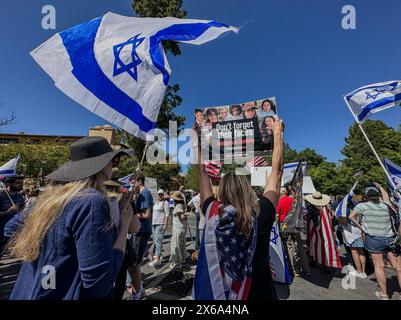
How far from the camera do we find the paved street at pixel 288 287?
180 inches

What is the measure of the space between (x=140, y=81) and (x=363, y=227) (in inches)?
191

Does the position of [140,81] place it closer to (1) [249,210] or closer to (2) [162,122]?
(1) [249,210]

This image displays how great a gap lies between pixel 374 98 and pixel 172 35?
5.30 meters

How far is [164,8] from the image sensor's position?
15.7 metres

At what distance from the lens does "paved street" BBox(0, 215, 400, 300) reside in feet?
15.0

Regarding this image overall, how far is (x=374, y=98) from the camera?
18.8 feet

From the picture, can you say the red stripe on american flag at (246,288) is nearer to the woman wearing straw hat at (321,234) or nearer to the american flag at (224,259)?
the american flag at (224,259)

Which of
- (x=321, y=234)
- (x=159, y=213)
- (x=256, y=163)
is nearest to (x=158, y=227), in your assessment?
(x=159, y=213)

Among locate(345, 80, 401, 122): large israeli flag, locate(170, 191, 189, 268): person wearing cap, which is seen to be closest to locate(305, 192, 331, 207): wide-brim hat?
locate(345, 80, 401, 122): large israeli flag

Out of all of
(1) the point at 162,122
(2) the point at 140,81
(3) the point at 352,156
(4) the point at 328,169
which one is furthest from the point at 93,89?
(3) the point at 352,156

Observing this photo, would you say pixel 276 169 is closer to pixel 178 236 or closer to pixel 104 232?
pixel 104 232

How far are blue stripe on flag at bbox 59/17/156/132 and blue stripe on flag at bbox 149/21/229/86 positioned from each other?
424 mm

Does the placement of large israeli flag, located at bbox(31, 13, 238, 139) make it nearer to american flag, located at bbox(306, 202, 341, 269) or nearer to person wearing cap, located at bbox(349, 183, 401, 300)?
person wearing cap, located at bbox(349, 183, 401, 300)
